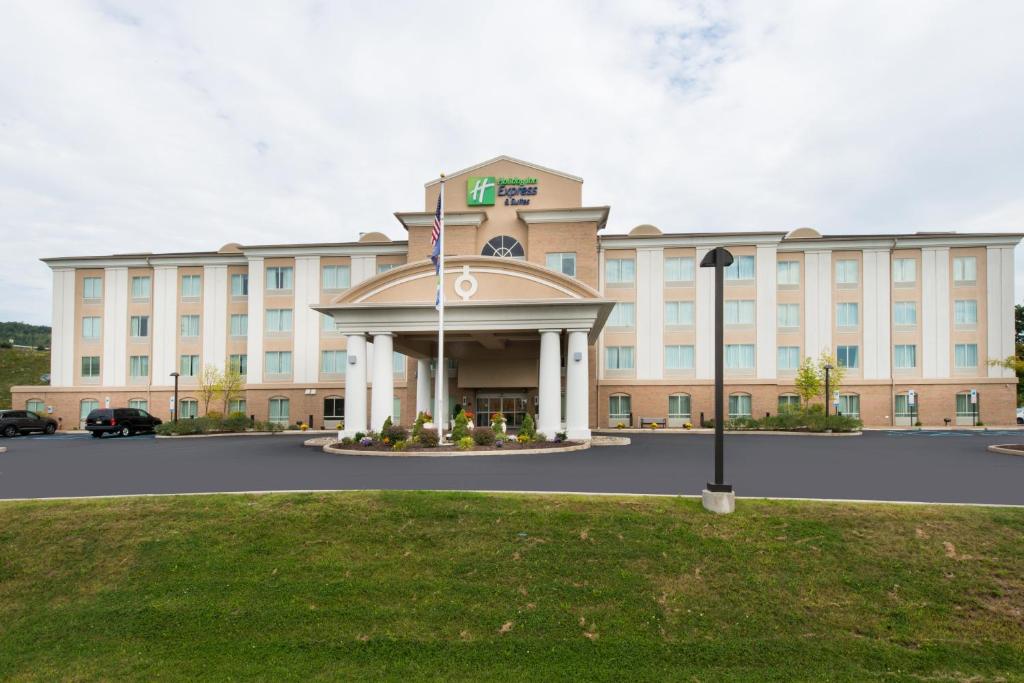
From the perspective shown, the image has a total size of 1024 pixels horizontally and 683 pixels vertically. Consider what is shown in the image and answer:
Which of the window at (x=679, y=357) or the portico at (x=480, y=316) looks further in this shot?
the window at (x=679, y=357)

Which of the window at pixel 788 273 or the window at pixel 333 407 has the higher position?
the window at pixel 788 273

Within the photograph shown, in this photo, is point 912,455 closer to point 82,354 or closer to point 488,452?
point 488,452

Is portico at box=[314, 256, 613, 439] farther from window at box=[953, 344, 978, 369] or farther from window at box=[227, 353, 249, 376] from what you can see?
window at box=[953, 344, 978, 369]

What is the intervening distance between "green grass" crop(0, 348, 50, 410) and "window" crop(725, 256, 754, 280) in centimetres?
8396

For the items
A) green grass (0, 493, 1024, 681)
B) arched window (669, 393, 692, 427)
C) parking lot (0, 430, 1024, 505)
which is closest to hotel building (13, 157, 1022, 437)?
arched window (669, 393, 692, 427)

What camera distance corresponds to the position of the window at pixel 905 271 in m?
37.3

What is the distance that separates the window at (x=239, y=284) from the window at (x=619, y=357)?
24.8 metres

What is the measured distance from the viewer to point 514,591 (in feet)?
23.9

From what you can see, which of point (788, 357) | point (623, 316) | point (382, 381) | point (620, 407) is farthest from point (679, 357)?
point (382, 381)

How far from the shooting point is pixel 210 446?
944 inches

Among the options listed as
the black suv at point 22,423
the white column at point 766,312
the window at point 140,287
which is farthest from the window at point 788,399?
the black suv at point 22,423

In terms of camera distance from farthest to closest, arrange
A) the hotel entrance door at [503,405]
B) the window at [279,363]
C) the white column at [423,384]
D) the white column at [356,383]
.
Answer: the window at [279,363], the hotel entrance door at [503,405], the white column at [423,384], the white column at [356,383]

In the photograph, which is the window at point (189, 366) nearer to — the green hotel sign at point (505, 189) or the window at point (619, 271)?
the green hotel sign at point (505, 189)

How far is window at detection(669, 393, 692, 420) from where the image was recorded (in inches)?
1414
